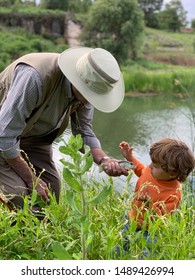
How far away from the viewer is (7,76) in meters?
2.28

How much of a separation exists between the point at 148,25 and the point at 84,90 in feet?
157

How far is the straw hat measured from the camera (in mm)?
2152

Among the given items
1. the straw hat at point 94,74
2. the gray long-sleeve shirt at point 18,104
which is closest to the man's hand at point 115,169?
the straw hat at point 94,74

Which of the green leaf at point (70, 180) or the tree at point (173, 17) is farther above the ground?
the green leaf at point (70, 180)

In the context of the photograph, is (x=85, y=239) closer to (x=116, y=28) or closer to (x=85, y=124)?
(x=85, y=124)

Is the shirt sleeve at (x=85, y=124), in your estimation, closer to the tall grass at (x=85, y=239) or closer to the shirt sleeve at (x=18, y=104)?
the shirt sleeve at (x=18, y=104)

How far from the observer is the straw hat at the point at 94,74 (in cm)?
215

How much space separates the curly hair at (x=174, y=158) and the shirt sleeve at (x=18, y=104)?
627 mm

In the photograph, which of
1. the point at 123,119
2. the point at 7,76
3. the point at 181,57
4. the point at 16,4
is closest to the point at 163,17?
the point at 16,4

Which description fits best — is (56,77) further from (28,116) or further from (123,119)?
(123,119)

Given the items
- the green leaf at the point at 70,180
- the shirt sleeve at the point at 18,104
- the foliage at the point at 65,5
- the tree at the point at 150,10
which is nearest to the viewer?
the green leaf at the point at 70,180

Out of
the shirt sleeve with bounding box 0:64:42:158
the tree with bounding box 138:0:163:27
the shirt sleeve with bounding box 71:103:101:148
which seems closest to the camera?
the shirt sleeve with bounding box 0:64:42:158

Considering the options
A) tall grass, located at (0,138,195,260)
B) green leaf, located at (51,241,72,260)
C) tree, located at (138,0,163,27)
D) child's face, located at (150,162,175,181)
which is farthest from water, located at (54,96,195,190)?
tree, located at (138,0,163,27)

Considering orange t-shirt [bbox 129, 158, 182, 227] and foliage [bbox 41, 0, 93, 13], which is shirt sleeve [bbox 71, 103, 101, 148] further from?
foliage [bbox 41, 0, 93, 13]
